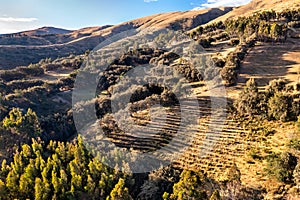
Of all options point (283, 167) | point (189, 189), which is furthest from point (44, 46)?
point (283, 167)

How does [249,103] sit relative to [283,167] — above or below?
above

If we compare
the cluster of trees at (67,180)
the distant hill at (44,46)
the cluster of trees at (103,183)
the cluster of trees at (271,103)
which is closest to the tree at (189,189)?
the cluster of trees at (103,183)

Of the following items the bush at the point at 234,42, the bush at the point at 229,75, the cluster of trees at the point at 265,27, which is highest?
the cluster of trees at the point at 265,27

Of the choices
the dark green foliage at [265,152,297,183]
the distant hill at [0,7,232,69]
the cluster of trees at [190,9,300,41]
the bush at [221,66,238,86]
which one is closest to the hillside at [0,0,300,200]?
the dark green foliage at [265,152,297,183]

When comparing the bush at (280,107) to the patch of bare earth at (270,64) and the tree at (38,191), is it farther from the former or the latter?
the tree at (38,191)

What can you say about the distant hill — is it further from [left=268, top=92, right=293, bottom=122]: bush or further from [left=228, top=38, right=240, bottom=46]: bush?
[left=268, top=92, right=293, bottom=122]: bush

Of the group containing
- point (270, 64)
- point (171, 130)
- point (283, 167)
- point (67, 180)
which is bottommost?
point (67, 180)

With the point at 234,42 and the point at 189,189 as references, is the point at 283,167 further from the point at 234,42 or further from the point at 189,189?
the point at 234,42

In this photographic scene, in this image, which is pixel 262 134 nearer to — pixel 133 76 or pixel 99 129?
pixel 99 129
